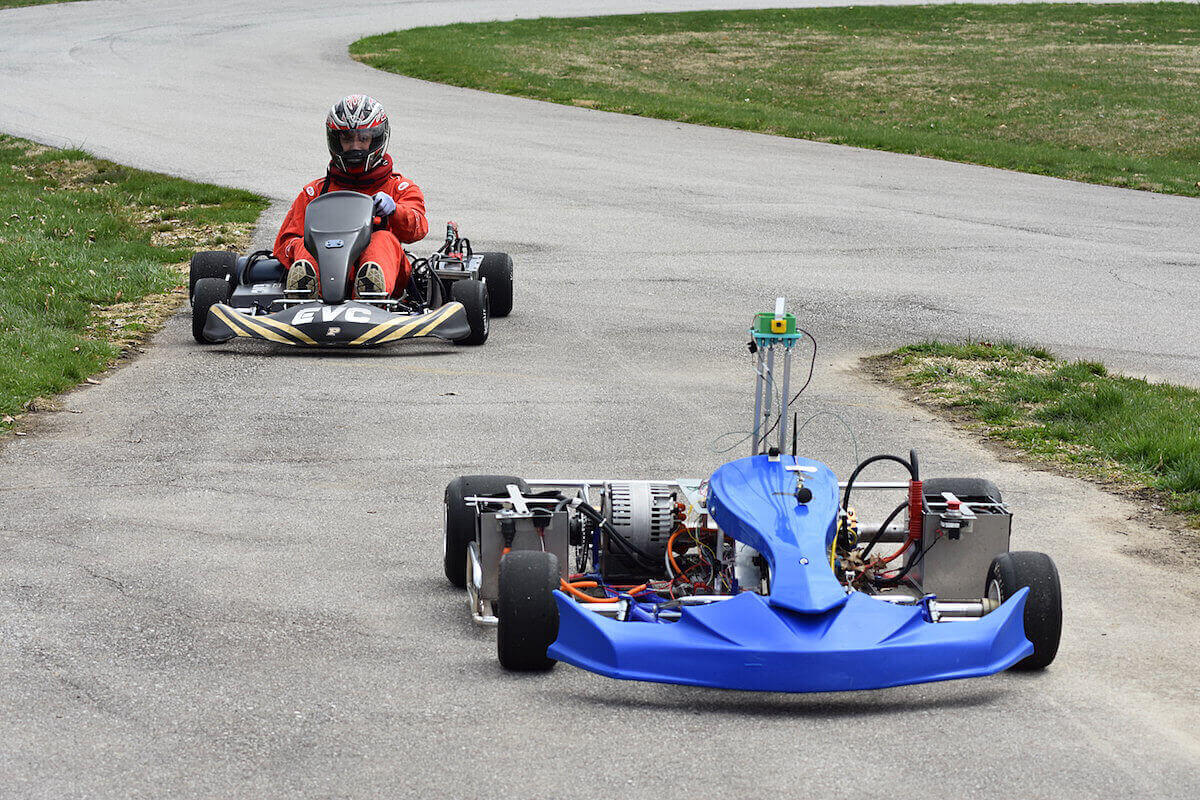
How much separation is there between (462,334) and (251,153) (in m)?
10.7

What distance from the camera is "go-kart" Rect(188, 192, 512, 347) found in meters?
10.3

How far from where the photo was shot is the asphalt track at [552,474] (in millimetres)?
4375

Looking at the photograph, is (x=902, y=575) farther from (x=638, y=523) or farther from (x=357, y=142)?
(x=357, y=142)

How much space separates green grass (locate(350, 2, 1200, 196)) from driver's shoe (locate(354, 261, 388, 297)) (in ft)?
39.5

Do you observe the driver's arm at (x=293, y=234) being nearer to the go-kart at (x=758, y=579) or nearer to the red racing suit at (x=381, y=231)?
the red racing suit at (x=381, y=231)

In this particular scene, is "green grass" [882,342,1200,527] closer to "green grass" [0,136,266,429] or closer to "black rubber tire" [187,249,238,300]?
"black rubber tire" [187,249,238,300]

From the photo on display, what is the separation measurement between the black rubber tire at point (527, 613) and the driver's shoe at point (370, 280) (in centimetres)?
603

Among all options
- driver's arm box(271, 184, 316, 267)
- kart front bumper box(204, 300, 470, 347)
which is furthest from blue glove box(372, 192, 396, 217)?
kart front bumper box(204, 300, 470, 347)

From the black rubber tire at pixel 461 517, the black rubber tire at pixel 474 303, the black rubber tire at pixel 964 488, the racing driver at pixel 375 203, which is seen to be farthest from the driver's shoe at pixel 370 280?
the black rubber tire at pixel 964 488

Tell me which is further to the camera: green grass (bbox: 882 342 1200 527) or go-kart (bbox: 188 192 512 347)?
go-kart (bbox: 188 192 512 347)

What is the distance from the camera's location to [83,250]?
45.0 feet

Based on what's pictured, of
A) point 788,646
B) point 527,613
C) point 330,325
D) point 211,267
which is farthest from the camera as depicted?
point 211,267

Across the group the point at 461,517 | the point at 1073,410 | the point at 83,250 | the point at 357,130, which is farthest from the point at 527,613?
the point at 83,250

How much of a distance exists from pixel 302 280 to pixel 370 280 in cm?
45
